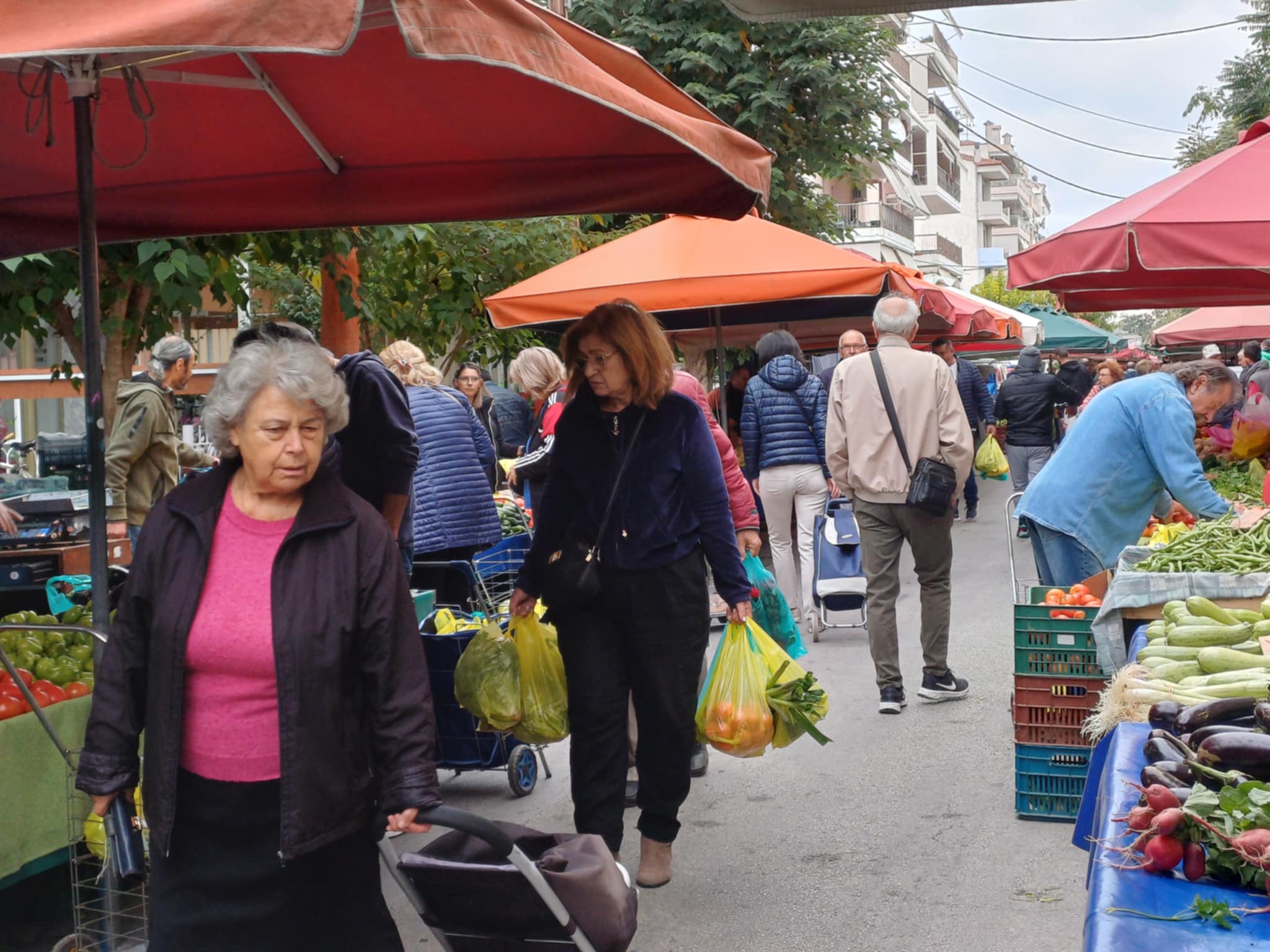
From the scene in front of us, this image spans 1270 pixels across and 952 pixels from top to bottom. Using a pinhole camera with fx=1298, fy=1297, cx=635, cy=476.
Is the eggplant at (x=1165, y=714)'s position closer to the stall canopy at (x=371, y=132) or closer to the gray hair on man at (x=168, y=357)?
the stall canopy at (x=371, y=132)

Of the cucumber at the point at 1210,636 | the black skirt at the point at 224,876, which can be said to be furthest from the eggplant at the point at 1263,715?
the black skirt at the point at 224,876

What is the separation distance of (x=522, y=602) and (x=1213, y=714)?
2468 mm

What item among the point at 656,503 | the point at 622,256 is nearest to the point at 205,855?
the point at 656,503

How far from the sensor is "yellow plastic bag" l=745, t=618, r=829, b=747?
4.74 meters

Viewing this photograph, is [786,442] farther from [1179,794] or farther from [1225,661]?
[1179,794]

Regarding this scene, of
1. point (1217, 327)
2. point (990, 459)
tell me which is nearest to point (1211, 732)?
point (990, 459)

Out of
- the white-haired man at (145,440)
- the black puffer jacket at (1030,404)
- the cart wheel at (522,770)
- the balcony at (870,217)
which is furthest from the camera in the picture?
the balcony at (870,217)

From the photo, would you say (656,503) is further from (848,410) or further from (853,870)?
(848,410)

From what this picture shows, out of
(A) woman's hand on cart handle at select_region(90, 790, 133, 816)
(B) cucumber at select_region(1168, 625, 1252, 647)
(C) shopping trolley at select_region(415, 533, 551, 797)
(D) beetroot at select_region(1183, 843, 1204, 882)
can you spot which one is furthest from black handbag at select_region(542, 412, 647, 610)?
(D) beetroot at select_region(1183, 843, 1204, 882)

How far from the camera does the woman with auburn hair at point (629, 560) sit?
455cm

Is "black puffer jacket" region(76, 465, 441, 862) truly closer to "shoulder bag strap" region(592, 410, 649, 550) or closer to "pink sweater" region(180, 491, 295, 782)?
"pink sweater" region(180, 491, 295, 782)

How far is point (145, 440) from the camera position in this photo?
800cm

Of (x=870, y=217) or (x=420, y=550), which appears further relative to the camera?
(x=870, y=217)

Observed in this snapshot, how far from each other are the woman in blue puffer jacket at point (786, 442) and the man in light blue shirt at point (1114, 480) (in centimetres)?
298
